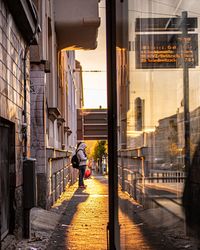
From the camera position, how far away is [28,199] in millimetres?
7480

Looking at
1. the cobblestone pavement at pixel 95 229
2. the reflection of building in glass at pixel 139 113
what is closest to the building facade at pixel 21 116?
the cobblestone pavement at pixel 95 229

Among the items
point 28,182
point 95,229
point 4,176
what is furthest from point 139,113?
point 95,229

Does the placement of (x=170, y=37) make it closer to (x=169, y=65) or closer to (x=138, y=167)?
(x=169, y=65)

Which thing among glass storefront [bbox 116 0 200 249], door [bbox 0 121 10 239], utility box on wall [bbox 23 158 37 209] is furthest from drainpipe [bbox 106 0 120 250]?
utility box on wall [bbox 23 158 37 209]

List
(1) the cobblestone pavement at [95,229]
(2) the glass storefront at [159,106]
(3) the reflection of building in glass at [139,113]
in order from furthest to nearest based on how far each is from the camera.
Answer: (3) the reflection of building in glass at [139,113]
(1) the cobblestone pavement at [95,229]
(2) the glass storefront at [159,106]

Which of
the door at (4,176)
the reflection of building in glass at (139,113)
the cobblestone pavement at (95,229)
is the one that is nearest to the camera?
the cobblestone pavement at (95,229)

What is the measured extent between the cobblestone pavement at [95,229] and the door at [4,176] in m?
0.78

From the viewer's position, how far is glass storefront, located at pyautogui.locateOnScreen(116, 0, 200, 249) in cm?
300

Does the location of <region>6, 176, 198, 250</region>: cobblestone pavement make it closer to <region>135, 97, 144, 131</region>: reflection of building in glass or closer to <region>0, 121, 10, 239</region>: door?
<region>135, 97, 144, 131</region>: reflection of building in glass

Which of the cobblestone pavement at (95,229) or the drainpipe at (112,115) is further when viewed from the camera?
the drainpipe at (112,115)

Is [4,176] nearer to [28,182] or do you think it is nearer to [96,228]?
[28,182]

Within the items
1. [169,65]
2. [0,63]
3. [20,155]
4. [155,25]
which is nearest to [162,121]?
[169,65]

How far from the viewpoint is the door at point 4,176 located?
6.00 m

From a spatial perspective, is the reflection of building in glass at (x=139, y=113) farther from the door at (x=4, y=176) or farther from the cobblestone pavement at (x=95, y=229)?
the door at (x=4, y=176)
